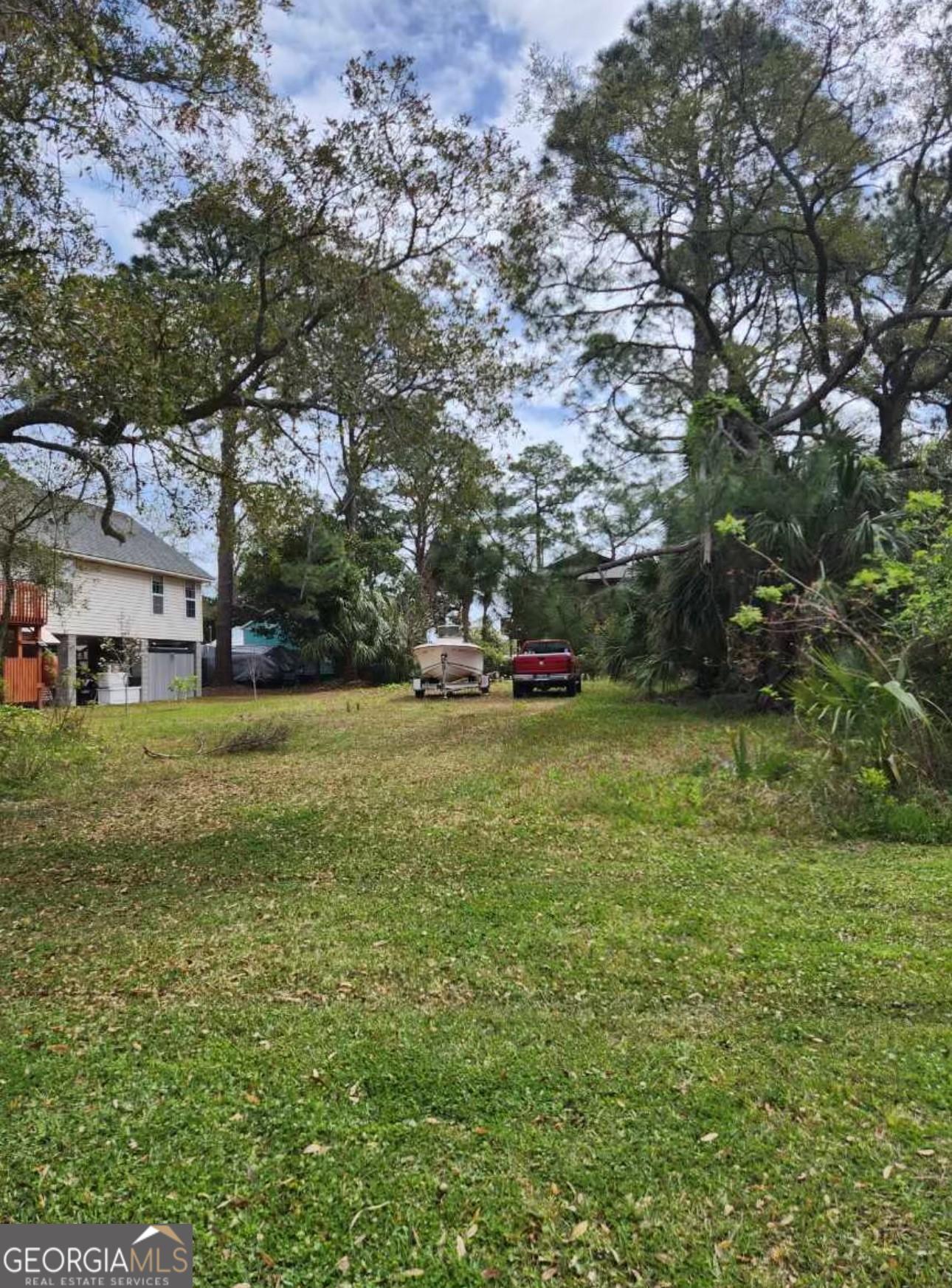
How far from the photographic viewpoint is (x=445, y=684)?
1858 cm

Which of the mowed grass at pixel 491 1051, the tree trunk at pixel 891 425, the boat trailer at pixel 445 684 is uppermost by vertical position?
the tree trunk at pixel 891 425

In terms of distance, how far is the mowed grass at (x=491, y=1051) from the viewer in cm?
179

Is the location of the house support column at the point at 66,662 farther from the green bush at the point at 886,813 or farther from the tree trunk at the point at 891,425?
the tree trunk at the point at 891,425

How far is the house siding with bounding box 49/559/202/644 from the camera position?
1930cm

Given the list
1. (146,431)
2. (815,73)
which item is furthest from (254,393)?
(815,73)

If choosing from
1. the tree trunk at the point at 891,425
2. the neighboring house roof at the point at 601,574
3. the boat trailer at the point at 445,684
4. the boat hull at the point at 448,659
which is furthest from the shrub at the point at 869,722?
the boat trailer at the point at 445,684

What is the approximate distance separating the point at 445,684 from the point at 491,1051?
1605cm

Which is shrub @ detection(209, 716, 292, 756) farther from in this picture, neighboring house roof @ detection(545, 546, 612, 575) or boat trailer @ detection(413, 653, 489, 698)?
boat trailer @ detection(413, 653, 489, 698)

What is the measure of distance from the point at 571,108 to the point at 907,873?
44.5ft

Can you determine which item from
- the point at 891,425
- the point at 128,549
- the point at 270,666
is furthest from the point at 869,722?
the point at 270,666

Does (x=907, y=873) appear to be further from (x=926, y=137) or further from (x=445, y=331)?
(x=926, y=137)

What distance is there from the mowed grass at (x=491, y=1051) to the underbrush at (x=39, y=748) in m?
2.69

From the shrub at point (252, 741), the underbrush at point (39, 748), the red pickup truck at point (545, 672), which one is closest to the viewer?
the underbrush at point (39, 748)

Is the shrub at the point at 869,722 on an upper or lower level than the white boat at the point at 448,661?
lower
